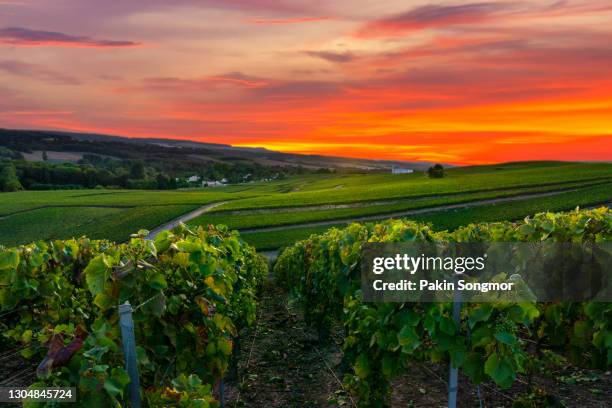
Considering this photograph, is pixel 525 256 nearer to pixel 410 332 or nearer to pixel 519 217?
pixel 410 332

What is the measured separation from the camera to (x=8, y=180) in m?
99.2

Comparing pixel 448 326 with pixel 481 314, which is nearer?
pixel 481 314

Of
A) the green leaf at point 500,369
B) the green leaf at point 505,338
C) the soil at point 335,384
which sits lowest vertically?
the soil at point 335,384

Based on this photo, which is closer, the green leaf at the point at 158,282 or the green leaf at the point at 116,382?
the green leaf at the point at 116,382

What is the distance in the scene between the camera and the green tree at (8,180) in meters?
99.0

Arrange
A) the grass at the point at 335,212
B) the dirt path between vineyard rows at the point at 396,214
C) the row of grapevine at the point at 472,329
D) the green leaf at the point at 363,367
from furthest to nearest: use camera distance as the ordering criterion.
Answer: the grass at the point at 335,212, the dirt path between vineyard rows at the point at 396,214, the green leaf at the point at 363,367, the row of grapevine at the point at 472,329

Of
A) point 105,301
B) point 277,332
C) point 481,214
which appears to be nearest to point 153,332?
point 105,301

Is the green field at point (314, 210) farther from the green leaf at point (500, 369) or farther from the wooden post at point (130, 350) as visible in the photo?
the wooden post at point (130, 350)

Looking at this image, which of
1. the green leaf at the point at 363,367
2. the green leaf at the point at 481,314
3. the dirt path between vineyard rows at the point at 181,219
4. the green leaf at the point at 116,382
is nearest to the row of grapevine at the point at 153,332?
the green leaf at the point at 116,382

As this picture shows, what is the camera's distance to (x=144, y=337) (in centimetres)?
444

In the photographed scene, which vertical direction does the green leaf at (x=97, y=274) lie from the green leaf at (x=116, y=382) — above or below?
above

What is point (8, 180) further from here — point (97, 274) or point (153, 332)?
point (97, 274)

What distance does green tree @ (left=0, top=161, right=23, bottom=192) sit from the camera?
99.0 m

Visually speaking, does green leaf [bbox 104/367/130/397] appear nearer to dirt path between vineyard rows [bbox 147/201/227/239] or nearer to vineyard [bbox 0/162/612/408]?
vineyard [bbox 0/162/612/408]
